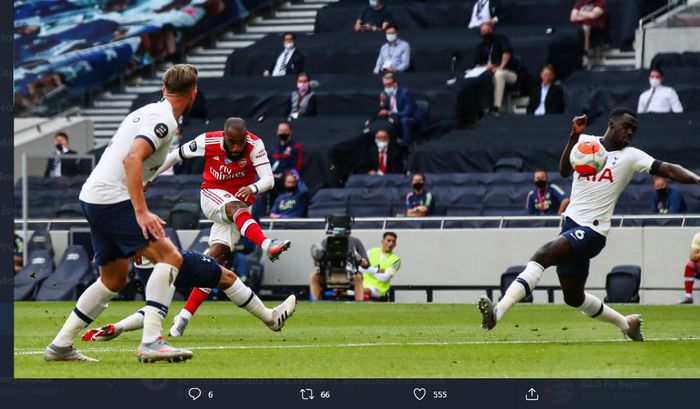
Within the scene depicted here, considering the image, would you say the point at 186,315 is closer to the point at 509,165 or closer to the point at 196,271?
the point at 196,271

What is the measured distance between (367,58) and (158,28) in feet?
21.8

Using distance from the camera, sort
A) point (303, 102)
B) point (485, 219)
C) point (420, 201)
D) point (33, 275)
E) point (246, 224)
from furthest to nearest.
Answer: point (303, 102) < point (420, 201) < point (33, 275) < point (485, 219) < point (246, 224)

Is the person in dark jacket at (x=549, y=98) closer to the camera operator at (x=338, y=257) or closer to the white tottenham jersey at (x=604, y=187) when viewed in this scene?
the camera operator at (x=338, y=257)

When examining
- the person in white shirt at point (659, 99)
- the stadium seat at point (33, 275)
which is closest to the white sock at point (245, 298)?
the stadium seat at point (33, 275)

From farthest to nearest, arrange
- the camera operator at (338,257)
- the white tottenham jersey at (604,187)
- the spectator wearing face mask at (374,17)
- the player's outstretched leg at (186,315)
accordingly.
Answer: the spectator wearing face mask at (374,17) → the camera operator at (338,257) → the player's outstretched leg at (186,315) → the white tottenham jersey at (604,187)

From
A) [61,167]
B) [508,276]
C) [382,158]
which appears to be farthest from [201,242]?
[61,167]

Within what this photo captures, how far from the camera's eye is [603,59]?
32.0 meters

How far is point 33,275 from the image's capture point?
80.5ft

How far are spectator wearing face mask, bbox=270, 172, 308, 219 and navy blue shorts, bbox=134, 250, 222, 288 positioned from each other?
45.5 ft

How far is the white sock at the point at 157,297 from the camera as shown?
34.9ft

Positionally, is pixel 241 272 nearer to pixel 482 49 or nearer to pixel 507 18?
pixel 482 49

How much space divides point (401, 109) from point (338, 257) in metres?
6.07

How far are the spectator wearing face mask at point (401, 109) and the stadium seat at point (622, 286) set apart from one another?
7.05 meters

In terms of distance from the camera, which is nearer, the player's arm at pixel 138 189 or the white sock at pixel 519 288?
the player's arm at pixel 138 189
